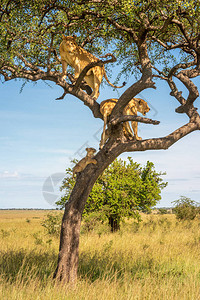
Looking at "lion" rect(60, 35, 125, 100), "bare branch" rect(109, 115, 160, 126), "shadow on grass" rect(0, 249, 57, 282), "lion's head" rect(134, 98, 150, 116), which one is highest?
"lion" rect(60, 35, 125, 100)

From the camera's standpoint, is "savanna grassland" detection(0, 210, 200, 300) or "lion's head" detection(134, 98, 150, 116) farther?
"lion's head" detection(134, 98, 150, 116)

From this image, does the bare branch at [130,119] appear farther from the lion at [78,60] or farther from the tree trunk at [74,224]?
the lion at [78,60]

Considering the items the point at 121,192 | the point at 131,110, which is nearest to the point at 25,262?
the point at 131,110

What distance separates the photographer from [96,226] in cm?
1988

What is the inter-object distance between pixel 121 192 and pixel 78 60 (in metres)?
13.0

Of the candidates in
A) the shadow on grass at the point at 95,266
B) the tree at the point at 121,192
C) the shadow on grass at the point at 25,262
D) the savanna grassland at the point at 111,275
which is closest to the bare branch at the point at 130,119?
the savanna grassland at the point at 111,275

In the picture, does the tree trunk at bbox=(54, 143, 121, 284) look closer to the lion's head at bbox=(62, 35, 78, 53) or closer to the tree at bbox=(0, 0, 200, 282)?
the tree at bbox=(0, 0, 200, 282)

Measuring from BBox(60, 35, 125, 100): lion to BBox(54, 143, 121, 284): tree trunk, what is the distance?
1.91m

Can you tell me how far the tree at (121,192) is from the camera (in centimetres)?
1962

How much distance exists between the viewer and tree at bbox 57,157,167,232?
1962 centimetres

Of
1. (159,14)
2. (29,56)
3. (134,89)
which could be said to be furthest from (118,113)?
(29,56)

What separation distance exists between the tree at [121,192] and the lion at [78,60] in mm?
12102

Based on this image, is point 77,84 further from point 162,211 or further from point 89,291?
point 162,211

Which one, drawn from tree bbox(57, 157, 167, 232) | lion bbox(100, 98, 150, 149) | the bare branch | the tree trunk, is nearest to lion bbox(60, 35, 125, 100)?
lion bbox(100, 98, 150, 149)
